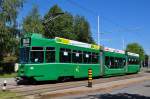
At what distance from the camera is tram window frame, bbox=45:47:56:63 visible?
1057 inches

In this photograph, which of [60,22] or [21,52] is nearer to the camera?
[21,52]

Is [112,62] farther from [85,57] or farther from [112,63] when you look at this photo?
[85,57]

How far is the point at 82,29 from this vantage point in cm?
9094

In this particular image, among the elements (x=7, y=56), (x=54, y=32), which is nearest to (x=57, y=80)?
(x=7, y=56)

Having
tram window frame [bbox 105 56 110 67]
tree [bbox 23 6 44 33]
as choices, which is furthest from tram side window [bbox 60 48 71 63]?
tree [bbox 23 6 44 33]

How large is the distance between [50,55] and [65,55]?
76.4 inches

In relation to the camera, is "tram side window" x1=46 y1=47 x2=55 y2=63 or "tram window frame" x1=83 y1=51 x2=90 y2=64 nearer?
"tram side window" x1=46 y1=47 x2=55 y2=63

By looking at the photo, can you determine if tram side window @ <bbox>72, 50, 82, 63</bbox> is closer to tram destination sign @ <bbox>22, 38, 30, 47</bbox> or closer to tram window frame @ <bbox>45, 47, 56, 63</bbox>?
tram window frame @ <bbox>45, 47, 56, 63</bbox>

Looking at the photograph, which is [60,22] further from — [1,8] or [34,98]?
[34,98]

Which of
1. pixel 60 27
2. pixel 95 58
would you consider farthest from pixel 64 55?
pixel 60 27

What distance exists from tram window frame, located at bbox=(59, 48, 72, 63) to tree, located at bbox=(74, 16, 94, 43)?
59545 millimetres

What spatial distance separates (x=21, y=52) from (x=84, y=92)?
7054 millimetres

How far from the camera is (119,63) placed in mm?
43000

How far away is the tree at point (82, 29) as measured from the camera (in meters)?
90.4
